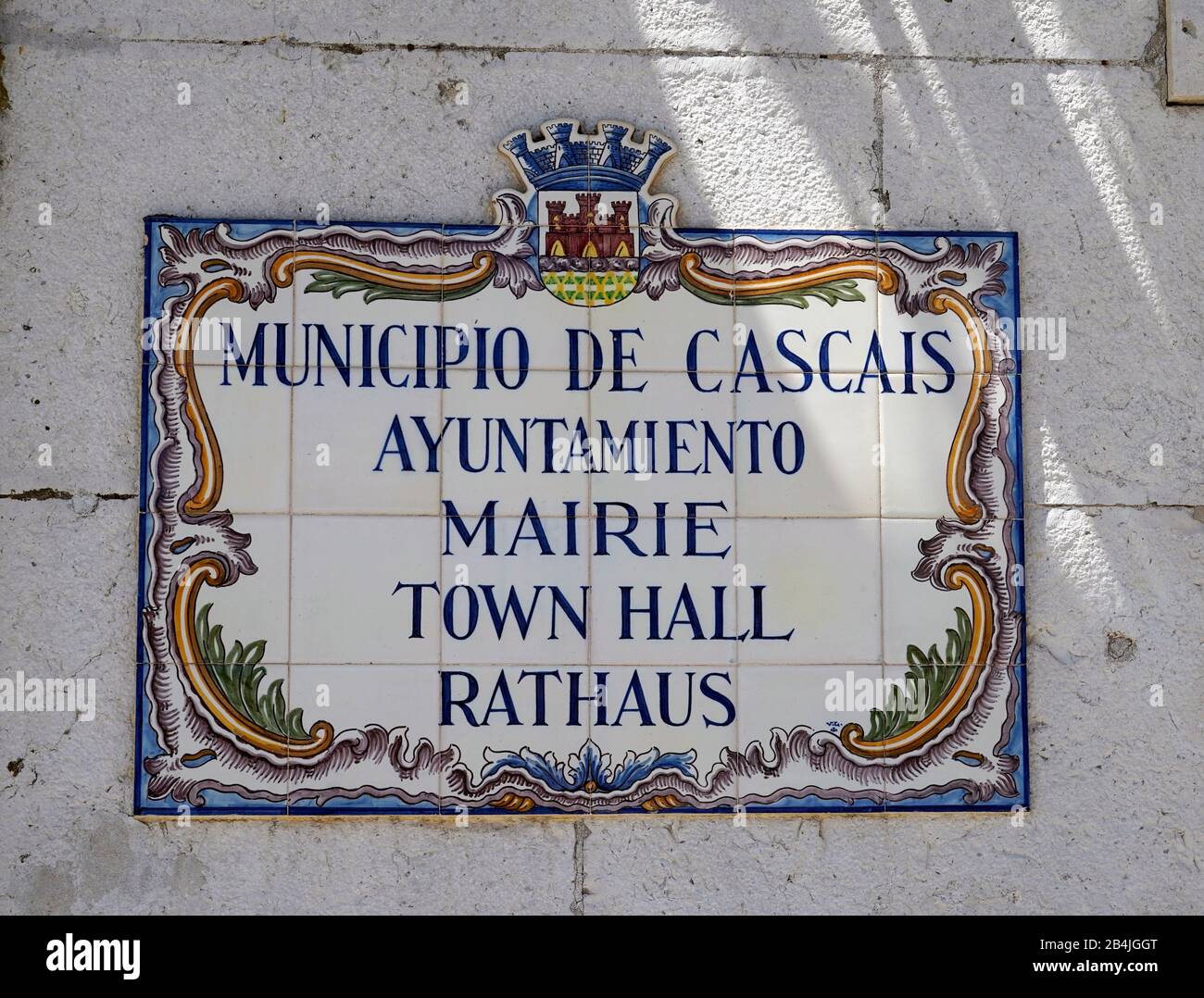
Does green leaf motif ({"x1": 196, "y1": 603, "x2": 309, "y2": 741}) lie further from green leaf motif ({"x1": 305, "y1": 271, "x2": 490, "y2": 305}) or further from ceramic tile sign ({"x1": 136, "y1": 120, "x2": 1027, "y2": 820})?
green leaf motif ({"x1": 305, "y1": 271, "x2": 490, "y2": 305})

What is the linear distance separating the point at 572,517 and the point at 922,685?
3.54 feet

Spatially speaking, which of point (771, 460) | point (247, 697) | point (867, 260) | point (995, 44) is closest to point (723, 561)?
point (771, 460)

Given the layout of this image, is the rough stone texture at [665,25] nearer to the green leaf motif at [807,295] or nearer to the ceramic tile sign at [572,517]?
the ceramic tile sign at [572,517]

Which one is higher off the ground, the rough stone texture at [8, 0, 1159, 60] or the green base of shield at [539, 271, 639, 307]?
the rough stone texture at [8, 0, 1159, 60]

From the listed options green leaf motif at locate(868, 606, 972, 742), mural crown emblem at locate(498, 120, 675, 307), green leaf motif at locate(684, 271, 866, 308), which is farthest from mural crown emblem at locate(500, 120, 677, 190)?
green leaf motif at locate(868, 606, 972, 742)

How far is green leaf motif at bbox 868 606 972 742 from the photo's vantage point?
3.51 m

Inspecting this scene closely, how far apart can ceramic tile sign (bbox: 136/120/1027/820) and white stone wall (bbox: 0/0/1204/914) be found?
0.35ft

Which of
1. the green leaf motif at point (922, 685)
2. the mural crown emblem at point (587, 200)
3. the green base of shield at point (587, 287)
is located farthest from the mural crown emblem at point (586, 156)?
the green leaf motif at point (922, 685)

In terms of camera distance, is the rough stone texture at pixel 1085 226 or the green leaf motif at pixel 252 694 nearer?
the green leaf motif at pixel 252 694

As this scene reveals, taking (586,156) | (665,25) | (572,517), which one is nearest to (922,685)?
(572,517)

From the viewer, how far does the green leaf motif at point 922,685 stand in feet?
11.5

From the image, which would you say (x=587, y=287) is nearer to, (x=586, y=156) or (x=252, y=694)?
(x=586, y=156)

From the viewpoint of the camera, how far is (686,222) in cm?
362

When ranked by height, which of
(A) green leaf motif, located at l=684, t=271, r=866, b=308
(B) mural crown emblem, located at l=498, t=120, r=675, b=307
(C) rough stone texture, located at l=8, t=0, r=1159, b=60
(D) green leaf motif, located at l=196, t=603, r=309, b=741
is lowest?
(D) green leaf motif, located at l=196, t=603, r=309, b=741
